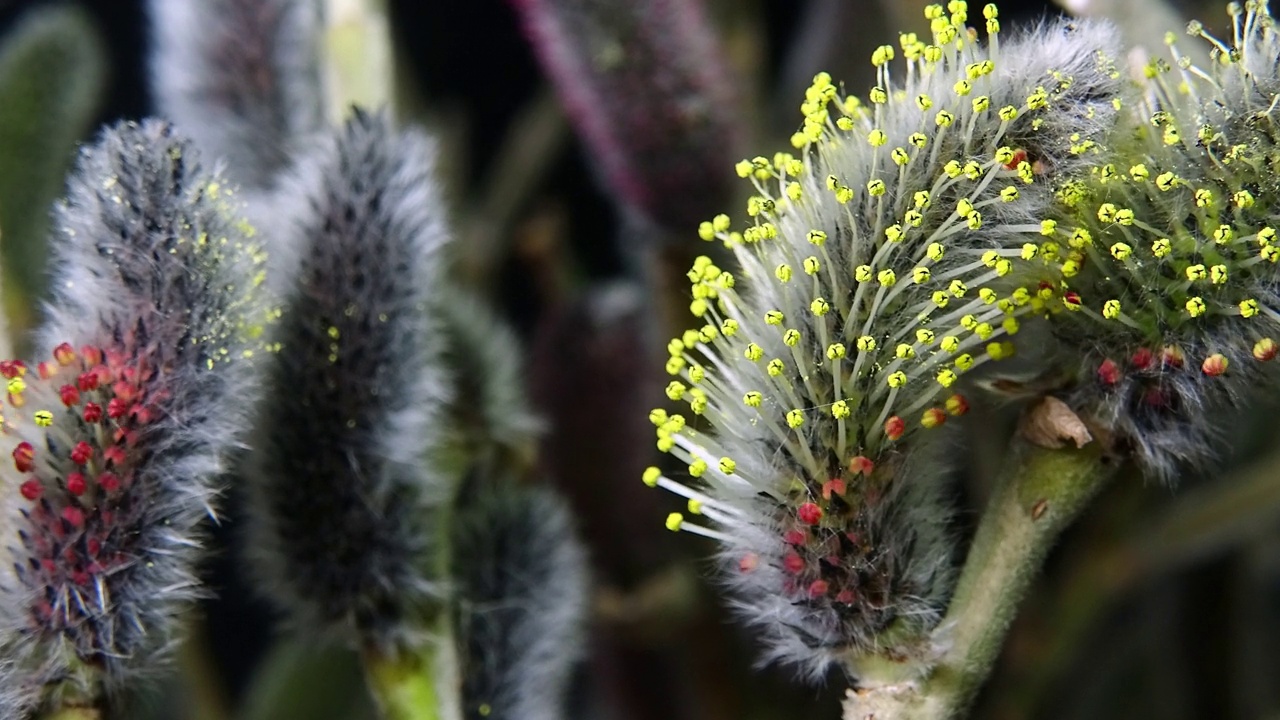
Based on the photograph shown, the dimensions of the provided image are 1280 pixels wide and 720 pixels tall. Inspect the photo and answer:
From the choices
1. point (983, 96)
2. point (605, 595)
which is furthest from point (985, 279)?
point (605, 595)

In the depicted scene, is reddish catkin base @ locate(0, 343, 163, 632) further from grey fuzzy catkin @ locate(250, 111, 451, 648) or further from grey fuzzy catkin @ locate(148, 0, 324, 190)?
grey fuzzy catkin @ locate(148, 0, 324, 190)

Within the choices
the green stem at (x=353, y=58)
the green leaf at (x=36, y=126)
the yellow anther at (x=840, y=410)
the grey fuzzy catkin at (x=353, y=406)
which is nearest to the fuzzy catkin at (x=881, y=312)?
the yellow anther at (x=840, y=410)

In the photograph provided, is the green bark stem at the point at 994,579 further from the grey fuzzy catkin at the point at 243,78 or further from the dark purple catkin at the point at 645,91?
the grey fuzzy catkin at the point at 243,78

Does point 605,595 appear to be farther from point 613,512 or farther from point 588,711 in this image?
point 588,711

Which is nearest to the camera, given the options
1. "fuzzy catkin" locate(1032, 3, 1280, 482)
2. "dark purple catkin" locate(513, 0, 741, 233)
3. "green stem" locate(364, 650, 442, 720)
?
"fuzzy catkin" locate(1032, 3, 1280, 482)

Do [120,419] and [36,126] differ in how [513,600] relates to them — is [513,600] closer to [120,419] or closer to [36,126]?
[120,419]

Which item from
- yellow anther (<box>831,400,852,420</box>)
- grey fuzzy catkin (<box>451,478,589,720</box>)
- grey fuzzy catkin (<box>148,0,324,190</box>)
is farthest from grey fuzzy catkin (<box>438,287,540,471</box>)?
yellow anther (<box>831,400,852,420</box>)
